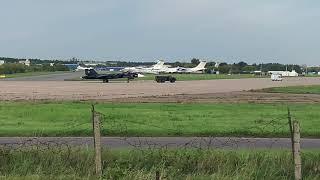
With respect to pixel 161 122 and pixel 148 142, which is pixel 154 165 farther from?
pixel 161 122

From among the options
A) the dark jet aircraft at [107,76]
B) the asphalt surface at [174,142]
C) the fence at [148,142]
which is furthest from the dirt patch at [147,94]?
the dark jet aircraft at [107,76]

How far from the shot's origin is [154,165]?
38.9ft

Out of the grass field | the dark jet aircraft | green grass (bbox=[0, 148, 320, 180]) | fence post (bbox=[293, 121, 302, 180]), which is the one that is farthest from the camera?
the dark jet aircraft

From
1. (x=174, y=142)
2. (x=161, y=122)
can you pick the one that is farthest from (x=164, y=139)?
(x=161, y=122)

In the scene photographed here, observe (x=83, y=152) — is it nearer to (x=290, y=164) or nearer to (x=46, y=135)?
(x=290, y=164)

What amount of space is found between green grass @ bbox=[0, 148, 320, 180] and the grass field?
363 inches

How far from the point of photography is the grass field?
73.0ft

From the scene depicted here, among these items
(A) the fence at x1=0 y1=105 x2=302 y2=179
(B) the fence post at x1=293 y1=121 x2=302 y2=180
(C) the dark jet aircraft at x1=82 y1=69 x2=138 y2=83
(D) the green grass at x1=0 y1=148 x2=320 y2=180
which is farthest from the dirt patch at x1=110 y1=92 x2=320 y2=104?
(C) the dark jet aircraft at x1=82 y1=69 x2=138 y2=83

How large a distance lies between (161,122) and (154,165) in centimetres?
1454

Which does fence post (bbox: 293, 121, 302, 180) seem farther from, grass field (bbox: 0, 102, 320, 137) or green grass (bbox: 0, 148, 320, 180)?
grass field (bbox: 0, 102, 320, 137)

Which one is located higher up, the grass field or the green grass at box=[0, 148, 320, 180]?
the green grass at box=[0, 148, 320, 180]

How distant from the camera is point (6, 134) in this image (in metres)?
21.8

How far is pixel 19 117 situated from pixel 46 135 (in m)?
8.14

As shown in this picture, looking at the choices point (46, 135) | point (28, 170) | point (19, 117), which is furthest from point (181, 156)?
point (19, 117)
